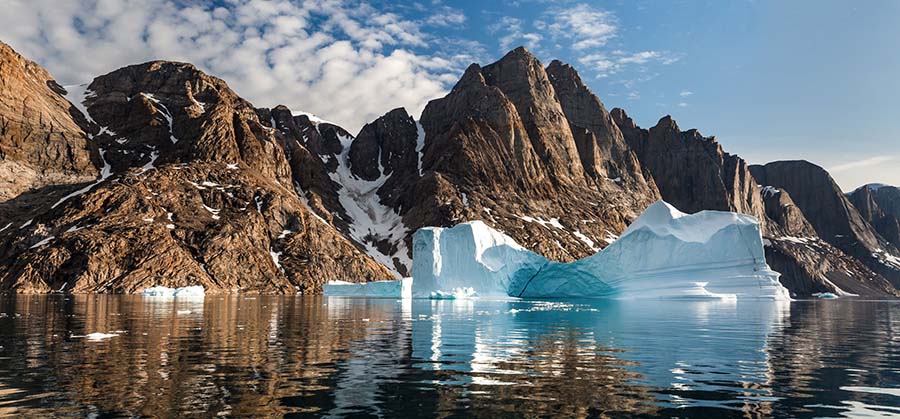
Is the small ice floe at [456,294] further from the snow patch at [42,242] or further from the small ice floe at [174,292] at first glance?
the snow patch at [42,242]

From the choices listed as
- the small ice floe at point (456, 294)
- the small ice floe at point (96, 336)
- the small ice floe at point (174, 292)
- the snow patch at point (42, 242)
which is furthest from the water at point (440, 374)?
the snow patch at point (42, 242)

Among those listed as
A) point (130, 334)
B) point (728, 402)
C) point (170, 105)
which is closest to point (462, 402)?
point (728, 402)

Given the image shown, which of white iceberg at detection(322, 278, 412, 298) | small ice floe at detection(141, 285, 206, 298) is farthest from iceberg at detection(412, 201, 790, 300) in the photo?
small ice floe at detection(141, 285, 206, 298)

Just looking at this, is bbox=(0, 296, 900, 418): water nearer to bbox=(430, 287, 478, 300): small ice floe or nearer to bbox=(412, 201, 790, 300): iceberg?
bbox=(412, 201, 790, 300): iceberg

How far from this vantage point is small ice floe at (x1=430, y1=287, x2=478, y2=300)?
87.6m

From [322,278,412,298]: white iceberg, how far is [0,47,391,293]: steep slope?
23907 mm

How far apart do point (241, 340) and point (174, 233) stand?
400 feet

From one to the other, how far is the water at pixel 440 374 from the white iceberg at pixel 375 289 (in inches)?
2955

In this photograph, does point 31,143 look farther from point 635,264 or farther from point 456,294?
point 635,264

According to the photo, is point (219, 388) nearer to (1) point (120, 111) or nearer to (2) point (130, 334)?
(2) point (130, 334)

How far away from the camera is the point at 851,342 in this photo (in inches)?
1138

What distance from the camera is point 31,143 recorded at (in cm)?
15800

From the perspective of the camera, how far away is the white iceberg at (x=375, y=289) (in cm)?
10612

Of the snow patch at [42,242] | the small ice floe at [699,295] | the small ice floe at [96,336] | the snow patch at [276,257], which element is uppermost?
the snow patch at [42,242]
